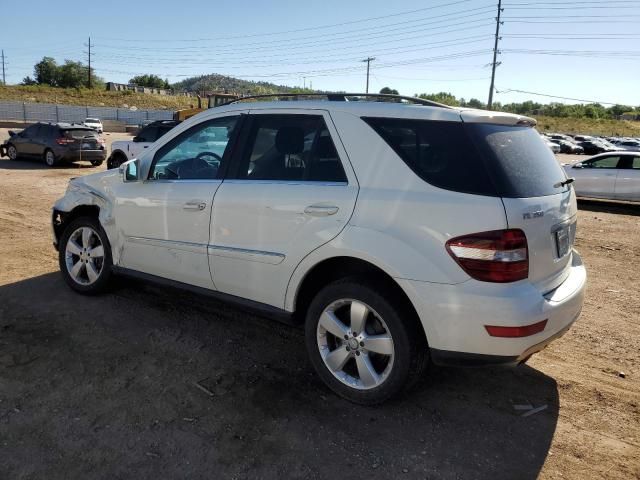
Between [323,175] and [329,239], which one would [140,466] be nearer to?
[329,239]

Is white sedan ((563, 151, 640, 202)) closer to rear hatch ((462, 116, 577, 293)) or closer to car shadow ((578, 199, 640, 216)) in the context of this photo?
car shadow ((578, 199, 640, 216))

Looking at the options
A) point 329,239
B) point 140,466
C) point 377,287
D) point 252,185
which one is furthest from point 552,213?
point 140,466

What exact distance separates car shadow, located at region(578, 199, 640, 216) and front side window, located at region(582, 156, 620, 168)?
1014 mm

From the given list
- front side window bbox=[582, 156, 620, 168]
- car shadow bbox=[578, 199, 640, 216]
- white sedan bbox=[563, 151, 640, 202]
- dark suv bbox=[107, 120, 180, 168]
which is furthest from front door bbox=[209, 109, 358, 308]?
front side window bbox=[582, 156, 620, 168]

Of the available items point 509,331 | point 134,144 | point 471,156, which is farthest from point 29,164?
point 509,331

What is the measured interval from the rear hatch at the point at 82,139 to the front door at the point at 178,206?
48.8ft

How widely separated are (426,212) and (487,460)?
4.45 ft

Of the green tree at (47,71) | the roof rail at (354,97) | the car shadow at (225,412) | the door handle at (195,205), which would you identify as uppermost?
the green tree at (47,71)

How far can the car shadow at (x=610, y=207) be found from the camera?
42.7 ft

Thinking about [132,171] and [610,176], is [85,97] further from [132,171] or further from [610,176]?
[132,171]

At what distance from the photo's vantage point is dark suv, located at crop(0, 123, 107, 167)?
1741cm

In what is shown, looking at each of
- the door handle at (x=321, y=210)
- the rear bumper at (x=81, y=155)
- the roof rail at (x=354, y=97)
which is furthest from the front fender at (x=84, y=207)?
the rear bumper at (x=81, y=155)

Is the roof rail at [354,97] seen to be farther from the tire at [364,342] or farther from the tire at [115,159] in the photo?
the tire at [115,159]

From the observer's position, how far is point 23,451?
2.71m
